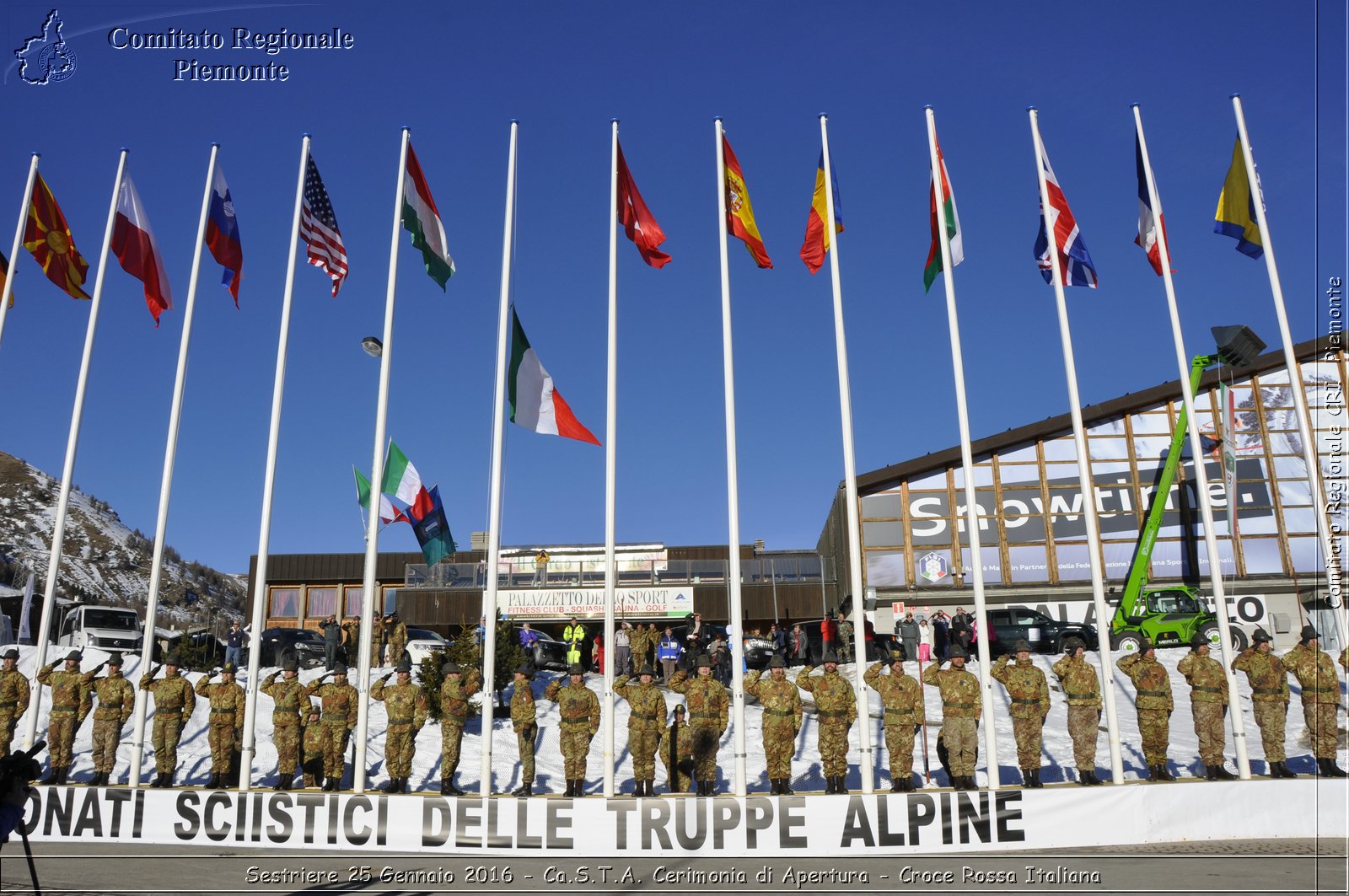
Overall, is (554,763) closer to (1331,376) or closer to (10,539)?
(1331,376)

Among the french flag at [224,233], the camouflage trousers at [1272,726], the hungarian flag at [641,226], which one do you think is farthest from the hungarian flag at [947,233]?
the french flag at [224,233]

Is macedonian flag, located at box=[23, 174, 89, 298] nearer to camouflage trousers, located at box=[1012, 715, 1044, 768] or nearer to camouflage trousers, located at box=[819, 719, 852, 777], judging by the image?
camouflage trousers, located at box=[819, 719, 852, 777]

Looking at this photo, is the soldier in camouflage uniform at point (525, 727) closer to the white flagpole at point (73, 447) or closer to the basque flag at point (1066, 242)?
the white flagpole at point (73, 447)

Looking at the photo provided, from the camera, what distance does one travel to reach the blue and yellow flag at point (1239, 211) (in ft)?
46.0

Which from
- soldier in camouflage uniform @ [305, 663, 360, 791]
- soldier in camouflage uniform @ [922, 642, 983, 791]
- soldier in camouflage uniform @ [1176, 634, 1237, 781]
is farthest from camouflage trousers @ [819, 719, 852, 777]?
soldier in camouflage uniform @ [305, 663, 360, 791]

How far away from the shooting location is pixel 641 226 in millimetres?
14359

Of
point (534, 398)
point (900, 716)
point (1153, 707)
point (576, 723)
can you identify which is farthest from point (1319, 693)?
point (534, 398)

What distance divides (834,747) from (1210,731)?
196 inches

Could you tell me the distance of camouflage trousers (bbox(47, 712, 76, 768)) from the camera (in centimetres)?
1437

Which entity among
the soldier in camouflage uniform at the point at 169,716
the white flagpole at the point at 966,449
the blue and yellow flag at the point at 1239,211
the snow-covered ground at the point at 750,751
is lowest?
the snow-covered ground at the point at 750,751

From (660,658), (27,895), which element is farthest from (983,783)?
(27,895)

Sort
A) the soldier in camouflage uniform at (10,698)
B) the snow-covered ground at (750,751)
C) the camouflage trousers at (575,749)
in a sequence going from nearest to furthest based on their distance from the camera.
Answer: the camouflage trousers at (575,749) < the soldier in camouflage uniform at (10,698) < the snow-covered ground at (750,751)

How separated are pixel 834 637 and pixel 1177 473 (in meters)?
13.8

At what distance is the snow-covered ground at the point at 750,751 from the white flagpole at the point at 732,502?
3314 mm
